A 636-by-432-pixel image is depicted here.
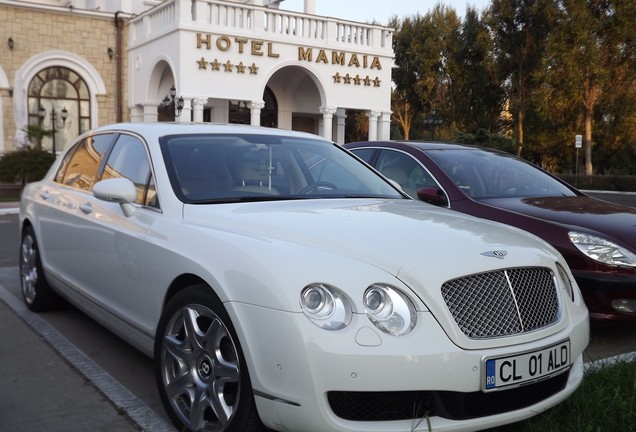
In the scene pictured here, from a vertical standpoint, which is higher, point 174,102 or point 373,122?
point 174,102

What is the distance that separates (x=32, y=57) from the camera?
74.3ft

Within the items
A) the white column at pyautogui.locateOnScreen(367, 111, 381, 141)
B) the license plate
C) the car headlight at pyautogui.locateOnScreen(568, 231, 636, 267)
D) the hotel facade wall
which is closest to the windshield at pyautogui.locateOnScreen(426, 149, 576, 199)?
the car headlight at pyautogui.locateOnScreen(568, 231, 636, 267)

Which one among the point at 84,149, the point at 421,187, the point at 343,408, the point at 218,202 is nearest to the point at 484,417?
the point at 343,408

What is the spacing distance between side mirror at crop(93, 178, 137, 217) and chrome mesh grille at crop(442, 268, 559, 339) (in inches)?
74.9

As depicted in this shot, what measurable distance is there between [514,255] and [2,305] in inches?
181

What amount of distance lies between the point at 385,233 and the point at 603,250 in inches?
88.7

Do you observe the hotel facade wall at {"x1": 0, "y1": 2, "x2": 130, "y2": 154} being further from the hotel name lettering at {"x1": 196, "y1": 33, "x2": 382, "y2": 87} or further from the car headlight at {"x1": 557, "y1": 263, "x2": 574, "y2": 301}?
the car headlight at {"x1": 557, "y1": 263, "x2": 574, "y2": 301}

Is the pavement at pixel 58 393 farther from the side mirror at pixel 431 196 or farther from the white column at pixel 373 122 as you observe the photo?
the white column at pixel 373 122

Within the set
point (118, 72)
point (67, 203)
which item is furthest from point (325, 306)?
point (118, 72)

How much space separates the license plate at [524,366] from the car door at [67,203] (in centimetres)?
301

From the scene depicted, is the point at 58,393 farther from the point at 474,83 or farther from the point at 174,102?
the point at 474,83

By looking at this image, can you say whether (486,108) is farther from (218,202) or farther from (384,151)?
(218,202)

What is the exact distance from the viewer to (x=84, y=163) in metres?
4.95

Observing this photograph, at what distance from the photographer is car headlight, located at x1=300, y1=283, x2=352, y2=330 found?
2490mm
